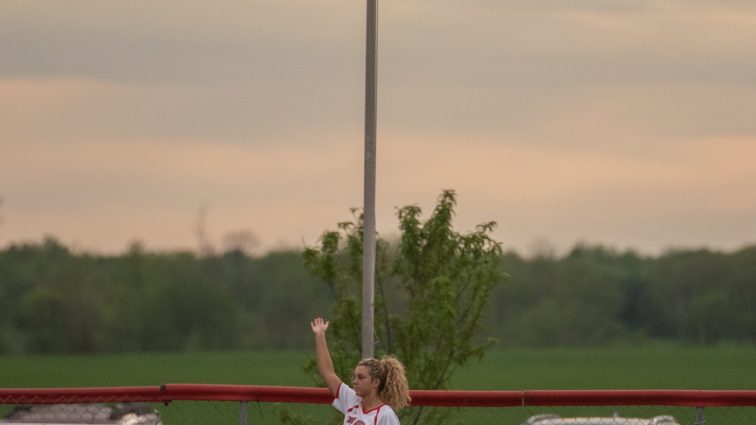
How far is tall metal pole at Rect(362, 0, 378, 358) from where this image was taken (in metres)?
13.1

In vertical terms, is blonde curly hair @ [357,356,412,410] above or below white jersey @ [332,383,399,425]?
above

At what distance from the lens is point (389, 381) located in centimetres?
877

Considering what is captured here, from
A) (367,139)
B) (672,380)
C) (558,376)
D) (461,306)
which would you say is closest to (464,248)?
(461,306)

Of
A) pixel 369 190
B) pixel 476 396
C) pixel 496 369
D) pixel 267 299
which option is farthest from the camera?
pixel 267 299

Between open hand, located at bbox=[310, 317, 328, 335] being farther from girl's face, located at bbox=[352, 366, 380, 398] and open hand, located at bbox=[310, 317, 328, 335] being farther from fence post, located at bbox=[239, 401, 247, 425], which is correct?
fence post, located at bbox=[239, 401, 247, 425]

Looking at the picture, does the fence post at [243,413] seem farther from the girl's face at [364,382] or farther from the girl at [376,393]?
the girl's face at [364,382]

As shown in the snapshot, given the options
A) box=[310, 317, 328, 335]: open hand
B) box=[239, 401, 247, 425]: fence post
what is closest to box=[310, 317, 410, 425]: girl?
box=[310, 317, 328, 335]: open hand

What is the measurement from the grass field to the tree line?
339cm

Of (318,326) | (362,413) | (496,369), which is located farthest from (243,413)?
(496,369)

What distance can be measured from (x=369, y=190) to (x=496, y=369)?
3460 inches

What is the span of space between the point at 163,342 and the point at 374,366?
117 metres

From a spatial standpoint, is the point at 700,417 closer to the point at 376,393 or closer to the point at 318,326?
the point at 376,393

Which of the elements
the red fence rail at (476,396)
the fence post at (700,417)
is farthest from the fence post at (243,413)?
the fence post at (700,417)

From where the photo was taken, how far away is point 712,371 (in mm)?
90688
